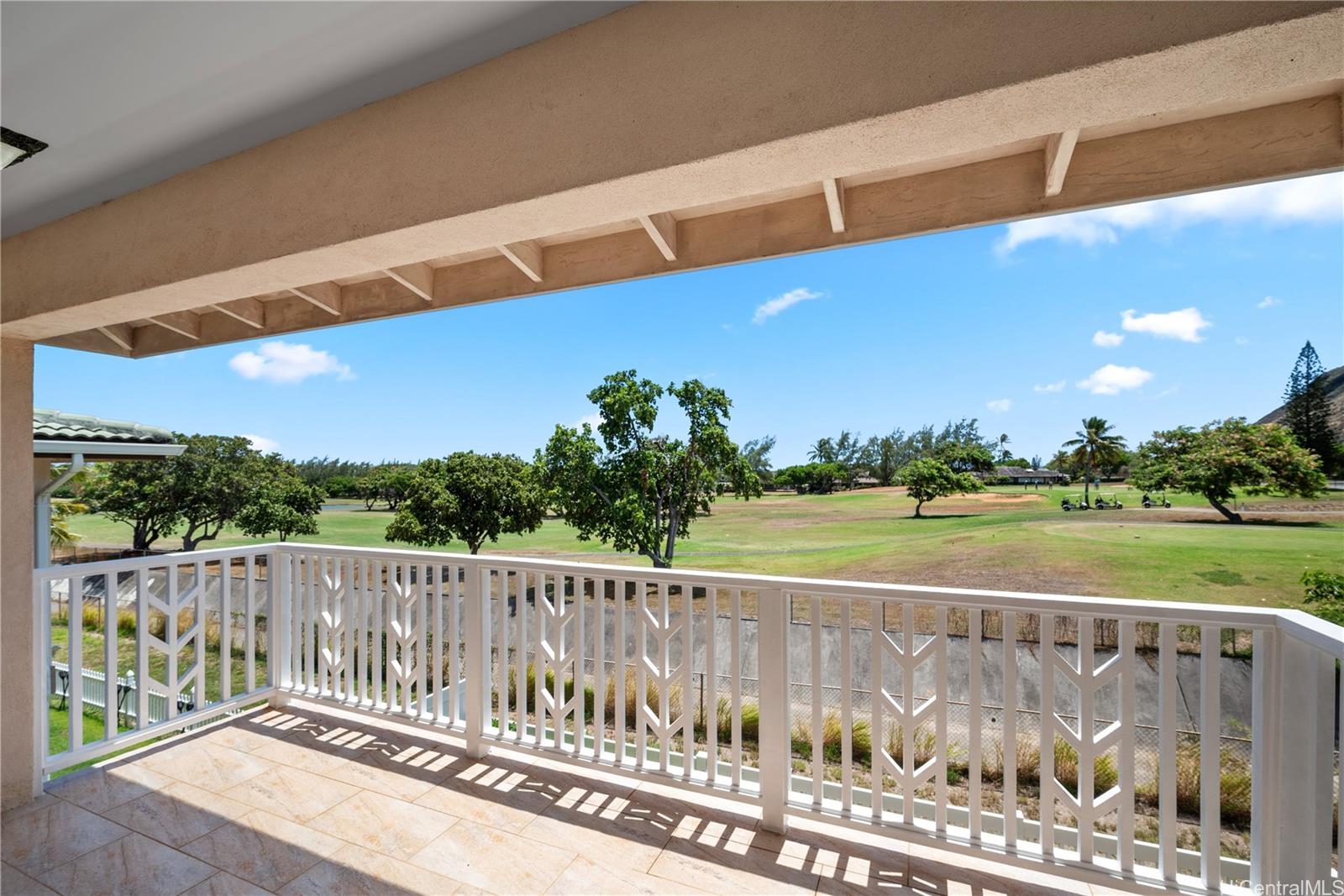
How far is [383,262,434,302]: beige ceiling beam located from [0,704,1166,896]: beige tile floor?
7.31ft

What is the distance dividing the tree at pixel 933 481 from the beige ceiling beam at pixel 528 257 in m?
9.38

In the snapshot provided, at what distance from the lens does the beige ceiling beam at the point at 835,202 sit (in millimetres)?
1766

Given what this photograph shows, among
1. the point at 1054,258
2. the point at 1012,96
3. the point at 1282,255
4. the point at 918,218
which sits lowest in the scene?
the point at 1012,96

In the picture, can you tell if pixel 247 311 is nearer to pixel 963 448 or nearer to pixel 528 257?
pixel 528 257

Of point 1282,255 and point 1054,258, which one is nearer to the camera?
point 1282,255

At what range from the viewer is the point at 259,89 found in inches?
64.0

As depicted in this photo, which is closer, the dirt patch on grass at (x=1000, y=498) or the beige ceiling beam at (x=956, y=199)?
the beige ceiling beam at (x=956, y=199)

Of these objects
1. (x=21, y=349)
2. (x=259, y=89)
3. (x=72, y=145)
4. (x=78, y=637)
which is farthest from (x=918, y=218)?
(x=78, y=637)

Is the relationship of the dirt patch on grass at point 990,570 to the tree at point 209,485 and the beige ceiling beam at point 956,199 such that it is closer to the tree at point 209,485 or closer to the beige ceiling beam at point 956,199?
the beige ceiling beam at point 956,199

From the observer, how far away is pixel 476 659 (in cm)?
281

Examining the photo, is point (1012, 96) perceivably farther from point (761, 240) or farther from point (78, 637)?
point (78, 637)

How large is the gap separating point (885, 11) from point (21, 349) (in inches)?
142

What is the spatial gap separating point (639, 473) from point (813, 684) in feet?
34.5

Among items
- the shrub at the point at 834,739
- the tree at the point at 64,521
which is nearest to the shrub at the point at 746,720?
the shrub at the point at 834,739
